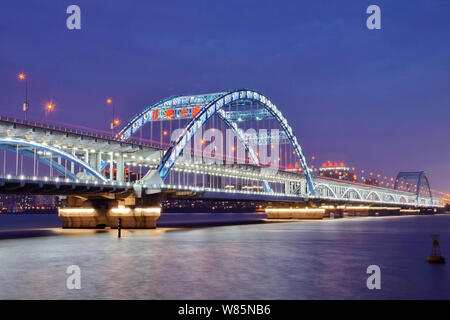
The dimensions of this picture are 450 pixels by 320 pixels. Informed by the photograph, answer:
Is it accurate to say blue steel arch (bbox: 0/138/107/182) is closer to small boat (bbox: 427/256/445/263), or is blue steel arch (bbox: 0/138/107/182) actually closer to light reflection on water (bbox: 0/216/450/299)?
light reflection on water (bbox: 0/216/450/299)

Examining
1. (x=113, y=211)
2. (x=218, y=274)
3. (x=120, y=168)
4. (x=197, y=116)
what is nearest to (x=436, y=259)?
(x=218, y=274)

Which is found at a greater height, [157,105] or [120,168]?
[157,105]

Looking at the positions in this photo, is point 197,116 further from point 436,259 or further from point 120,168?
point 436,259

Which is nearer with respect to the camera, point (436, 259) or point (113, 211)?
point (436, 259)

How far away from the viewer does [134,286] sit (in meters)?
22.2

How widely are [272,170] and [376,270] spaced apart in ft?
279

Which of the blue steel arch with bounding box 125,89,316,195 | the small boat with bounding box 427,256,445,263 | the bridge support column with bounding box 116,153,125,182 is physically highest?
the blue steel arch with bounding box 125,89,316,195

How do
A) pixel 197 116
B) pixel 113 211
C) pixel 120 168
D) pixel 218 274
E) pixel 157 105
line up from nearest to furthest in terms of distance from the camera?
pixel 218 274, pixel 113 211, pixel 120 168, pixel 197 116, pixel 157 105

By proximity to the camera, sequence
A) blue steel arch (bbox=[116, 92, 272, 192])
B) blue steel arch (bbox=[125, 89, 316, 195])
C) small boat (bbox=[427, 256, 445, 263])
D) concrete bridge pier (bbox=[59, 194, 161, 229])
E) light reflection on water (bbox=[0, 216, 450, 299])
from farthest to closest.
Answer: blue steel arch (bbox=[116, 92, 272, 192])
blue steel arch (bbox=[125, 89, 316, 195])
concrete bridge pier (bbox=[59, 194, 161, 229])
small boat (bbox=[427, 256, 445, 263])
light reflection on water (bbox=[0, 216, 450, 299])

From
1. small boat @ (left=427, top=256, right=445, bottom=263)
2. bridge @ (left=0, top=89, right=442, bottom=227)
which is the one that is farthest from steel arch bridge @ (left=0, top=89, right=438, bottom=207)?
small boat @ (left=427, top=256, right=445, bottom=263)

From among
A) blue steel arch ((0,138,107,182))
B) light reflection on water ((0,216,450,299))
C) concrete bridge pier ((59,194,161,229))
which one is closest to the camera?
light reflection on water ((0,216,450,299))

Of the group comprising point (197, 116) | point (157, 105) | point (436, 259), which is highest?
point (157, 105)

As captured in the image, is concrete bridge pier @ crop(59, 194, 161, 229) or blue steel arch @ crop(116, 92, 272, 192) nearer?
concrete bridge pier @ crop(59, 194, 161, 229)
